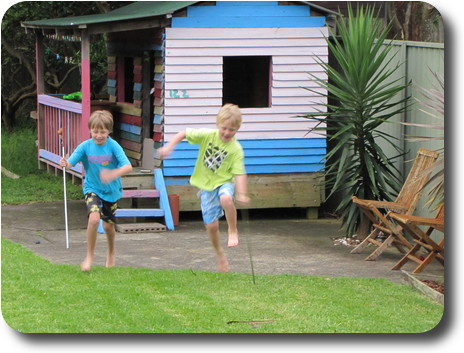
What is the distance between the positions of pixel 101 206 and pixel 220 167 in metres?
1.26

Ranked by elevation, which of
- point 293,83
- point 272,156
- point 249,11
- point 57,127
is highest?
point 249,11

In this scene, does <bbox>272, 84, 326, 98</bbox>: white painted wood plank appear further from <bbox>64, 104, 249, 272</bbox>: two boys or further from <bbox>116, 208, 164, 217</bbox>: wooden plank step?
<bbox>64, 104, 249, 272</bbox>: two boys

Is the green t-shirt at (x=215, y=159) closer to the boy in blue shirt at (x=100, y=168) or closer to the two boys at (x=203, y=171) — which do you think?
the two boys at (x=203, y=171)

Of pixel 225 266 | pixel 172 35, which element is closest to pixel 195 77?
pixel 172 35

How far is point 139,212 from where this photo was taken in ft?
36.9

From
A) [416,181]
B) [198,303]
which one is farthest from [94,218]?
[416,181]

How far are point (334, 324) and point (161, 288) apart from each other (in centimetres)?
161

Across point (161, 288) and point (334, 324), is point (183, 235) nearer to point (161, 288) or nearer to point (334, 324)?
point (161, 288)

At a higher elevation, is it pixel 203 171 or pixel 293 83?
pixel 293 83

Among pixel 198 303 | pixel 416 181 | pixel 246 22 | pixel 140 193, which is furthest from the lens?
pixel 246 22

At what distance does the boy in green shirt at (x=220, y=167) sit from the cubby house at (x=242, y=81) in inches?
158

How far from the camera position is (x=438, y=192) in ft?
26.3

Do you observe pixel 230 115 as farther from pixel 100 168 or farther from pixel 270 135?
pixel 270 135

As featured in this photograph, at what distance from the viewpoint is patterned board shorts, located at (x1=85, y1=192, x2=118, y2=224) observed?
7965 mm
